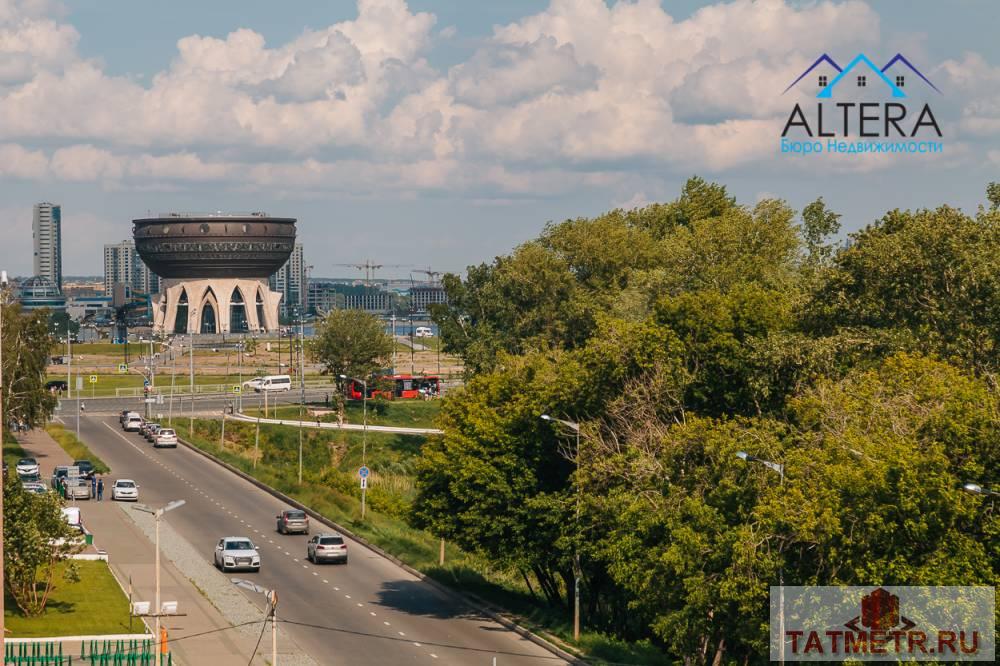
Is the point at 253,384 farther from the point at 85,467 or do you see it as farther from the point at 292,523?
the point at 292,523

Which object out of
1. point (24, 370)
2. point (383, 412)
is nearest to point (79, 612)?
point (24, 370)

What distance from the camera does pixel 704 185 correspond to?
120 m

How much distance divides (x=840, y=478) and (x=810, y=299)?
28.2 metres

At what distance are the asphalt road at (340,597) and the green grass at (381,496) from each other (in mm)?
1584

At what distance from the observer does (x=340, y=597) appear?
5709 centimetres

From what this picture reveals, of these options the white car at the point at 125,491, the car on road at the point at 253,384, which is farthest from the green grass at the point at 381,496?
the car on road at the point at 253,384

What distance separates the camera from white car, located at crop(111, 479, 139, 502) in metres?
81.4

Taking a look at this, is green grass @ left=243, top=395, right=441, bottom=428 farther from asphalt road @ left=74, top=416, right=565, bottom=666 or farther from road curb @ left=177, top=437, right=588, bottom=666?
asphalt road @ left=74, top=416, right=565, bottom=666

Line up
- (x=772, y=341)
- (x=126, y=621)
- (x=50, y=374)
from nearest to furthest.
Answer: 1. (x=126, y=621)
2. (x=772, y=341)
3. (x=50, y=374)

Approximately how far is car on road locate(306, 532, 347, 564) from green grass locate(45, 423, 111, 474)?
3097cm

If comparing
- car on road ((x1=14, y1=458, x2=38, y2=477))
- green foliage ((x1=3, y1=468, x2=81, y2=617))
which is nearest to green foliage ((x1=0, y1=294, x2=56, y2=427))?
car on road ((x1=14, y1=458, x2=38, y2=477))

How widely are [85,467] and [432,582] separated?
1479 inches

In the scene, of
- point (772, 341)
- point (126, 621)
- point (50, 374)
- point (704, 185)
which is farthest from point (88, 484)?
point (50, 374)

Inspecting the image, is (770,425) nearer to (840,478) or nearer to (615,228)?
(840,478)
